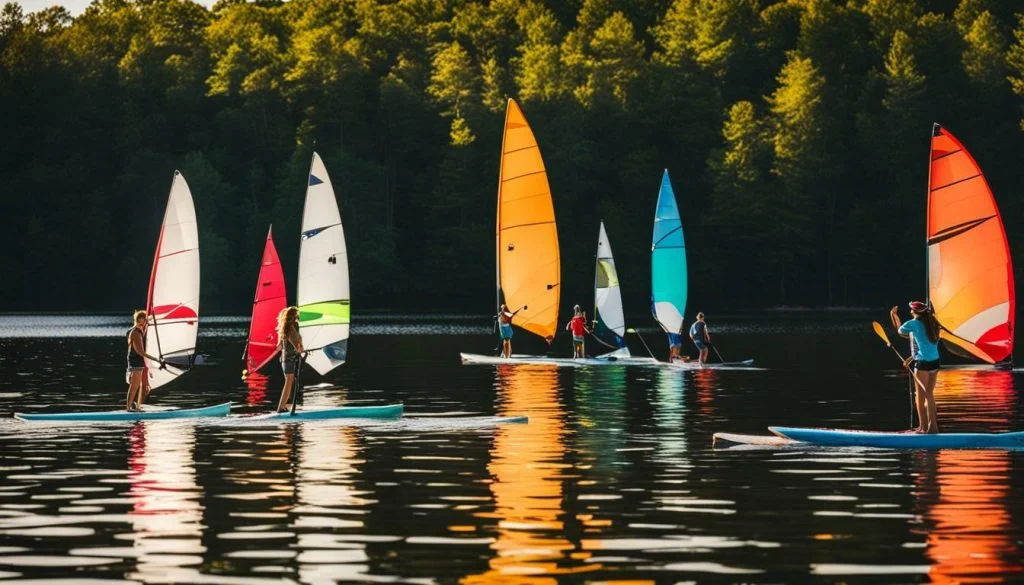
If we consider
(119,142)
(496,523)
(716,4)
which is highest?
(716,4)

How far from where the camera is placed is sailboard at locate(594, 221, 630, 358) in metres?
57.8

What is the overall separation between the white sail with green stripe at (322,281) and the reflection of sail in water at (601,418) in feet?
16.7

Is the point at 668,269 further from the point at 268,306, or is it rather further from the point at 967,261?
the point at 967,261

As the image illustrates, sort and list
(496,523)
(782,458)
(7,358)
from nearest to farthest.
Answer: (496,523), (782,458), (7,358)

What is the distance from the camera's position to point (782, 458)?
25719 millimetres

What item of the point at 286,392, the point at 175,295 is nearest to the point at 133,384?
the point at 286,392

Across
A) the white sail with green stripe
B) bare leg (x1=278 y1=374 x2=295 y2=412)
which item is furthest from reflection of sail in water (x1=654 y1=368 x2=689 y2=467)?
the white sail with green stripe

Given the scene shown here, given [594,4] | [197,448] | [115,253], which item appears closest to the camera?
[197,448]

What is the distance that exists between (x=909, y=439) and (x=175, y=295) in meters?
15.9

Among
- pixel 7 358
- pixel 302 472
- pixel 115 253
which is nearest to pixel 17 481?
pixel 302 472

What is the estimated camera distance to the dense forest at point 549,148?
12669 cm

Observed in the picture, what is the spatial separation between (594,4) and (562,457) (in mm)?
138529

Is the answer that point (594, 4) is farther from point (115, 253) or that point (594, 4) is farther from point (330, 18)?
point (115, 253)

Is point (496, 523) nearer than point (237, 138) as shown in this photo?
Yes
